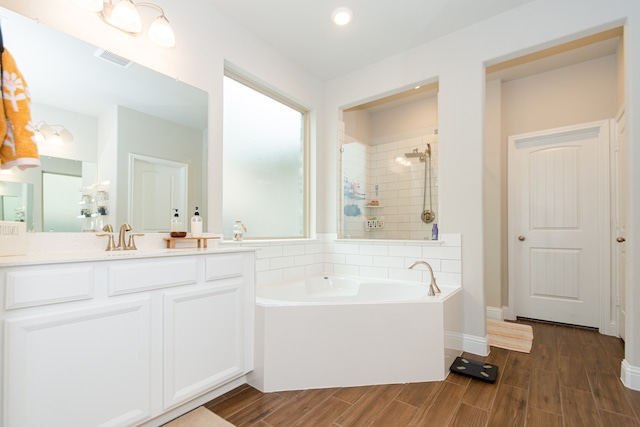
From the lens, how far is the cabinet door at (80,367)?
3.68ft

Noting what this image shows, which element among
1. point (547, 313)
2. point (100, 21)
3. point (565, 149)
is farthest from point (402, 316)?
point (565, 149)

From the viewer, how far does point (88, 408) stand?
1285 mm

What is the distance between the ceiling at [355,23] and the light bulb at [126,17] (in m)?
0.76

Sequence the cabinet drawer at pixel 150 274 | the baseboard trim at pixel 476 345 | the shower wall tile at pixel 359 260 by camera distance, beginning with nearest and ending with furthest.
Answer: the cabinet drawer at pixel 150 274, the baseboard trim at pixel 476 345, the shower wall tile at pixel 359 260

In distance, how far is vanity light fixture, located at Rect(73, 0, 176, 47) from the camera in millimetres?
1642

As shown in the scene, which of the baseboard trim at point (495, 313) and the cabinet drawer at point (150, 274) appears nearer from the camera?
the cabinet drawer at point (150, 274)

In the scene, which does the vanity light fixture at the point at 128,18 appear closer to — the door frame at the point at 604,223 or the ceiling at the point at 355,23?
the ceiling at the point at 355,23

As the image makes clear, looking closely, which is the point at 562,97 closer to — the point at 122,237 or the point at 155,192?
the point at 155,192

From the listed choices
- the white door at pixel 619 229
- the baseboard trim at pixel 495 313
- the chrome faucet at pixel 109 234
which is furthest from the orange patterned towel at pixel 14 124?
the white door at pixel 619 229

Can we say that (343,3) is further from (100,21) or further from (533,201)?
(533,201)

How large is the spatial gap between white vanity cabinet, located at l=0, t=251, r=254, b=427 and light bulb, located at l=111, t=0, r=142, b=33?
139 centimetres

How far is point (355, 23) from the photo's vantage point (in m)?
2.56

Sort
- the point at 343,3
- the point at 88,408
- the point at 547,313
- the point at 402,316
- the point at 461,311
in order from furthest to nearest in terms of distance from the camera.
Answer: the point at 547,313, the point at 461,311, the point at 343,3, the point at 402,316, the point at 88,408

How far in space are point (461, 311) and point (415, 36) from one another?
247cm
